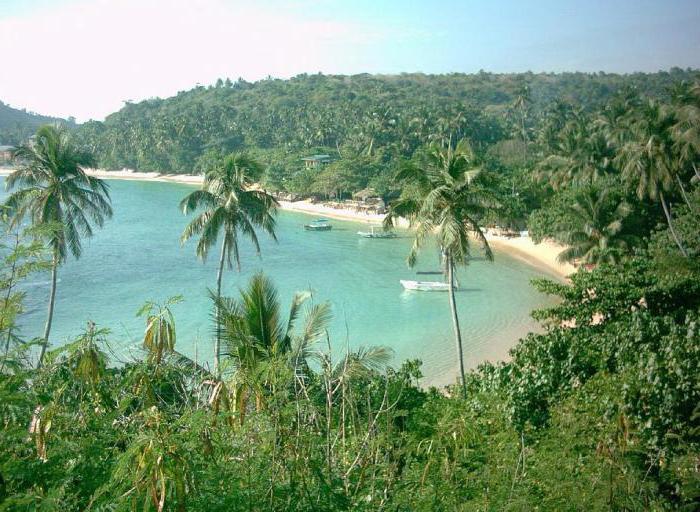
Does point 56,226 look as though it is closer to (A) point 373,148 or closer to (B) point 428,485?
(B) point 428,485

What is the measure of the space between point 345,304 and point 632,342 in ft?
66.0

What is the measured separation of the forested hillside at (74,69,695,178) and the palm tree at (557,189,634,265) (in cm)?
1852

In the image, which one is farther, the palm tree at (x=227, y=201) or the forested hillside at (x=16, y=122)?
the forested hillside at (x=16, y=122)

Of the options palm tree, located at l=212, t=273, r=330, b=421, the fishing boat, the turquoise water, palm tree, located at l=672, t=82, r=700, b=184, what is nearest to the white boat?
the turquoise water

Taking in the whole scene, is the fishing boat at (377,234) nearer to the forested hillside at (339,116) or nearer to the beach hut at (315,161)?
the forested hillside at (339,116)

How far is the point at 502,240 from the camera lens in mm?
43062

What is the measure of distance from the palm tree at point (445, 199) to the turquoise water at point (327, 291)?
14.2 ft

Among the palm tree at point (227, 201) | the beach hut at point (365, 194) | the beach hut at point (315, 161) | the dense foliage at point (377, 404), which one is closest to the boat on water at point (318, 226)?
the beach hut at point (365, 194)

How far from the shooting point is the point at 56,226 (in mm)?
6949

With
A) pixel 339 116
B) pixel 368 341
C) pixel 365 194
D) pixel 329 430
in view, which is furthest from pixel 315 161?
pixel 329 430

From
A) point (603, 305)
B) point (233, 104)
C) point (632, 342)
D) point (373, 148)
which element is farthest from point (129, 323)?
point (233, 104)

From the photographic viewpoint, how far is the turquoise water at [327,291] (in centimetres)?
2461

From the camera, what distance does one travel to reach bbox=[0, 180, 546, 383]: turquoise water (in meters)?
24.6

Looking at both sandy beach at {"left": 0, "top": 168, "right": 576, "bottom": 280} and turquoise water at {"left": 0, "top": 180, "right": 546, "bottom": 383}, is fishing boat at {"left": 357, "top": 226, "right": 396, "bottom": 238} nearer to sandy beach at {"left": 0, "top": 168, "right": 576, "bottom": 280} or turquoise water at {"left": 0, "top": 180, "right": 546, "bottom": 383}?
turquoise water at {"left": 0, "top": 180, "right": 546, "bottom": 383}
